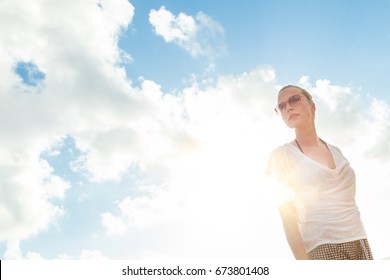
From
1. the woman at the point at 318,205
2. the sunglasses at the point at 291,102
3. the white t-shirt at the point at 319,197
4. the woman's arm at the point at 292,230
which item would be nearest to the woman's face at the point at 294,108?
the sunglasses at the point at 291,102

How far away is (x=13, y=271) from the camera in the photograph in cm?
420

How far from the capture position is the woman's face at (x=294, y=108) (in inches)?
199

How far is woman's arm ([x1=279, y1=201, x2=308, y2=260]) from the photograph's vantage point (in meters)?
4.25

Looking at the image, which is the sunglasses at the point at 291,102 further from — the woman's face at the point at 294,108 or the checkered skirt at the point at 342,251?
the checkered skirt at the point at 342,251

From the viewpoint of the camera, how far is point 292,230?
14.2 feet

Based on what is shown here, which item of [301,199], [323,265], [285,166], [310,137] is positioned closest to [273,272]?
[323,265]

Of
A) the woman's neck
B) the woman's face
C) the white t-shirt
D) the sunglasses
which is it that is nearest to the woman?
the white t-shirt

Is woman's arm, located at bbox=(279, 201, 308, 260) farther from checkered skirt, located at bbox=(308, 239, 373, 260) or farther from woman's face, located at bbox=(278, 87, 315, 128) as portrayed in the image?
woman's face, located at bbox=(278, 87, 315, 128)

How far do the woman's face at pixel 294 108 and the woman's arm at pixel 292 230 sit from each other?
995 mm

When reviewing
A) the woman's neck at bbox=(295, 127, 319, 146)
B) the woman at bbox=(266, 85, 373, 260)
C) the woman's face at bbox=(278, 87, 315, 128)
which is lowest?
the woman at bbox=(266, 85, 373, 260)

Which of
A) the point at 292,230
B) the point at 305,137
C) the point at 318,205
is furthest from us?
the point at 305,137

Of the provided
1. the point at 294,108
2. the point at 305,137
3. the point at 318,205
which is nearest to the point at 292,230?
the point at 318,205

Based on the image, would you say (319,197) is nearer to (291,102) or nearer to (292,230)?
(292,230)

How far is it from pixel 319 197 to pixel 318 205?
0.08 m
